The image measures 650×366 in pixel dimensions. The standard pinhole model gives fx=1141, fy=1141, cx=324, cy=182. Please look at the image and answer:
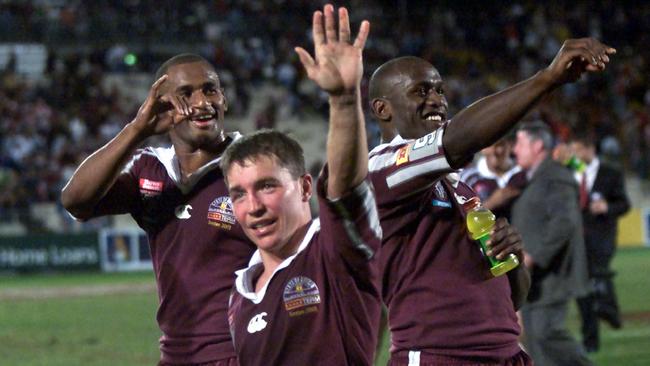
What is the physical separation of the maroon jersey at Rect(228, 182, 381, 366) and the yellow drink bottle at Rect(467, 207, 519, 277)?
980mm

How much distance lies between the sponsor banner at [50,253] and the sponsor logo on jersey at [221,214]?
18.6 metres

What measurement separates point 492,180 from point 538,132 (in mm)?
639

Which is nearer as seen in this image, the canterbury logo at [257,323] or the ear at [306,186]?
the ear at [306,186]

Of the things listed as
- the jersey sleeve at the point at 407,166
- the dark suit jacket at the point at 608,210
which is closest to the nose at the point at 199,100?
the jersey sleeve at the point at 407,166

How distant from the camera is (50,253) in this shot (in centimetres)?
2344

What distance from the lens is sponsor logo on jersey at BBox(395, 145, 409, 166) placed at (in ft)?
14.2

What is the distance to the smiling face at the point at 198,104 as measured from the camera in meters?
5.23

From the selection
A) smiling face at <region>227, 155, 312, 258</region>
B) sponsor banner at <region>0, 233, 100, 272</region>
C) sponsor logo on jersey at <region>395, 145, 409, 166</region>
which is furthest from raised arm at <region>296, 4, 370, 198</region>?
sponsor banner at <region>0, 233, 100, 272</region>

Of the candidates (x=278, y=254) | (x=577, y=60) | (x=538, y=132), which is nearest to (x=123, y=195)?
(x=278, y=254)

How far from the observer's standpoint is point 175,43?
3131 centimetres

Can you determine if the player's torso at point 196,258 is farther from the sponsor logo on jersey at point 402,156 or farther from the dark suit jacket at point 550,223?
the dark suit jacket at point 550,223

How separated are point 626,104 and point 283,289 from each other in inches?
1187

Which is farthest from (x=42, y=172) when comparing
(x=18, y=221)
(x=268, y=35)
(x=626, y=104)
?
(x=626, y=104)

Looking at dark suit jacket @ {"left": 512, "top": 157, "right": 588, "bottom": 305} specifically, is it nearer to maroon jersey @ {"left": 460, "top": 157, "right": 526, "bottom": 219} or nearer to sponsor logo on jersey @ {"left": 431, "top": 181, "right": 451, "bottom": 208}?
maroon jersey @ {"left": 460, "top": 157, "right": 526, "bottom": 219}
